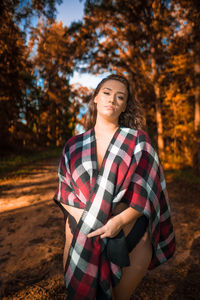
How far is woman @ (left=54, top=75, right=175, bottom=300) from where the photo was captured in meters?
1.13

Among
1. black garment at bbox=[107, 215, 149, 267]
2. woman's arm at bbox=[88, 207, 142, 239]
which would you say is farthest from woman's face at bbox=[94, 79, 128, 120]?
black garment at bbox=[107, 215, 149, 267]

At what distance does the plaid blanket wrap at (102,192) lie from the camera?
1.13 metres

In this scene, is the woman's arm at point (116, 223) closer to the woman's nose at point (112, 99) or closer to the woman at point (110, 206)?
the woman at point (110, 206)

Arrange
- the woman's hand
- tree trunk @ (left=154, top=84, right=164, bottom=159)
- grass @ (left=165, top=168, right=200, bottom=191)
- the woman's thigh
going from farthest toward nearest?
tree trunk @ (left=154, top=84, right=164, bottom=159) → grass @ (left=165, top=168, right=200, bottom=191) → the woman's thigh → the woman's hand

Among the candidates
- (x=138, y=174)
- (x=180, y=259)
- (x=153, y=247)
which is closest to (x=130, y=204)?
(x=138, y=174)

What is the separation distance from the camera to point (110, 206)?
3.69 feet

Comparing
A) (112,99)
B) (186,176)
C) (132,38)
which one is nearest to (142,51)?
(132,38)

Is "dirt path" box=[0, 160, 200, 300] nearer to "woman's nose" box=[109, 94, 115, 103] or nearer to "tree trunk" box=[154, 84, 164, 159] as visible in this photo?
"woman's nose" box=[109, 94, 115, 103]

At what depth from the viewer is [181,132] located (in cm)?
780

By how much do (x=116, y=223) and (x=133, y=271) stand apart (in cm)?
37

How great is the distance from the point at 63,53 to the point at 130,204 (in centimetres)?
861

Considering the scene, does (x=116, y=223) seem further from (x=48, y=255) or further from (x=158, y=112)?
(x=158, y=112)

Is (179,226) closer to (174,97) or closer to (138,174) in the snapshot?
(138,174)

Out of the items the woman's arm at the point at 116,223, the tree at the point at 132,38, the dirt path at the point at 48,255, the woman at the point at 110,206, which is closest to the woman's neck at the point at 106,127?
the woman at the point at 110,206
